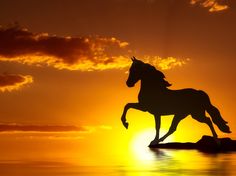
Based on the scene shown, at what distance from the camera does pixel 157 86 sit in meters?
24.9

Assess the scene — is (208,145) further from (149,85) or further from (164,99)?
(149,85)

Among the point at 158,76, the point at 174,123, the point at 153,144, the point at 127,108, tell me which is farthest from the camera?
the point at 153,144

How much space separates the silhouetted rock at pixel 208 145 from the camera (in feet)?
83.1

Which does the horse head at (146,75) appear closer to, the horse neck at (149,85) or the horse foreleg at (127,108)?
the horse neck at (149,85)

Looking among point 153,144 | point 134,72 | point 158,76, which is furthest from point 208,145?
point 134,72

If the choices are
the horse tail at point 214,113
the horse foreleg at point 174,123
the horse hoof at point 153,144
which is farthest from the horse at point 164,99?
the horse hoof at point 153,144

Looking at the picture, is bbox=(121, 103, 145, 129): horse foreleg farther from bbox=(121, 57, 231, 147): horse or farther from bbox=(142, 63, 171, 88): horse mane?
bbox=(142, 63, 171, 88): horse mane

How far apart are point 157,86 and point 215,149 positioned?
12.7 ft

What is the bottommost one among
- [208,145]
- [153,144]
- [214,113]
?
[208,145]

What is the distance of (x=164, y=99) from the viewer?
2506cm

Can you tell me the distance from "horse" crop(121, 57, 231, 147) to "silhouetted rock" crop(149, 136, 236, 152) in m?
0.55

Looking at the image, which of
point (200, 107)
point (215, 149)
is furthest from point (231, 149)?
point (200, 107)

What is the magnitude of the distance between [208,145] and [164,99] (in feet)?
10.6

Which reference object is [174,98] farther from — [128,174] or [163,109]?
[128,174]
